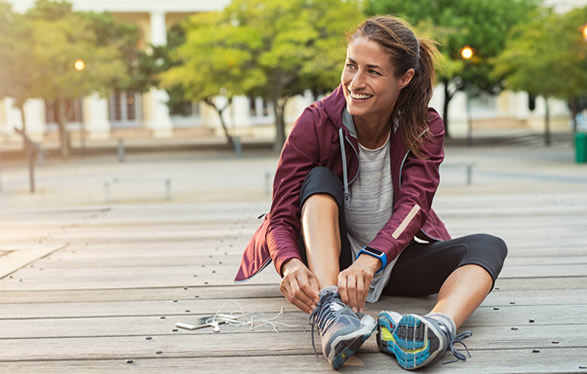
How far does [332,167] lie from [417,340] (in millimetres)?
1022

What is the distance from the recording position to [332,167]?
11.0ft

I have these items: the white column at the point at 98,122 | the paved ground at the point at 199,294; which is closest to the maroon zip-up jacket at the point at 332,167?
the paved ground at the point at 199,294

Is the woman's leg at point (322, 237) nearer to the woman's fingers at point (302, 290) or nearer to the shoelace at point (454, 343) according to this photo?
the woman's fingers at point (302, 290)

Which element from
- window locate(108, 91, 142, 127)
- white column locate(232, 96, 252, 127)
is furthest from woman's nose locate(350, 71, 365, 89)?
window locate(108, 91, 142, 127)

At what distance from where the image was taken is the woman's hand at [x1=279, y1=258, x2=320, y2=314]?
2.80 m

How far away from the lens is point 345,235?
10.6 ft

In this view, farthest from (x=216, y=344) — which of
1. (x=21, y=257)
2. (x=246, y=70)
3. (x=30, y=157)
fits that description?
(x=246, y=70)

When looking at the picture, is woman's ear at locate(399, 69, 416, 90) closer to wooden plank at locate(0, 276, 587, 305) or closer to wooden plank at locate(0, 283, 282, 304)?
wooden plank at locate(0, 276, 587, 305)

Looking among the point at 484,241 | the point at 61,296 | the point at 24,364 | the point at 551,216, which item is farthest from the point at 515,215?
the point at 24,364

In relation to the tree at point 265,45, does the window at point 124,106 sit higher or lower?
lower

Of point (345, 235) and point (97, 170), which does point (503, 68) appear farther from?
point (345, 235)

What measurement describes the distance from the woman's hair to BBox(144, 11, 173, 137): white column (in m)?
44.0

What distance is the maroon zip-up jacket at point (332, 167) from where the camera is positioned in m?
3.21

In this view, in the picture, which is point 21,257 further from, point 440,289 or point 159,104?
point 159,104
